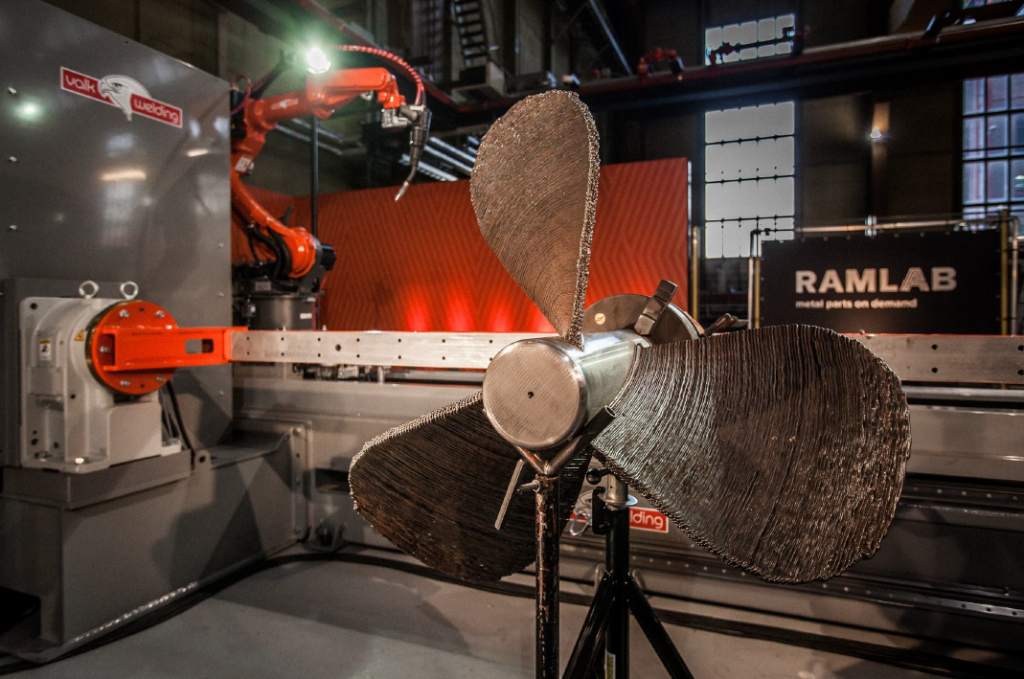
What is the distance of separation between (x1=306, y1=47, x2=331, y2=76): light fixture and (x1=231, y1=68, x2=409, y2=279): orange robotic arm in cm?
7

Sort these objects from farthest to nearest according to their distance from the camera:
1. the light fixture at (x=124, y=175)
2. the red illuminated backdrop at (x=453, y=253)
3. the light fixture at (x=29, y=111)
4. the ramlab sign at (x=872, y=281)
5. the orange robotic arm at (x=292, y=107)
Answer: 1. the red illuminated backdrop at (x=453, y=253)
2. the ramlab sign at (x=872, y=281)
3. the orange robotic arm at (x=292, y=107)
4. the light fixture at (x=124, y=175)
5. the light fixture at (x=29, y=111)

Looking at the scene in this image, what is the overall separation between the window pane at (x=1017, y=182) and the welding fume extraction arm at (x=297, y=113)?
10.7 m

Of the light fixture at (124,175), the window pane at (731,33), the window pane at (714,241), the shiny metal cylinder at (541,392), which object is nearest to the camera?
the shiny metal cylinder at (541,392)

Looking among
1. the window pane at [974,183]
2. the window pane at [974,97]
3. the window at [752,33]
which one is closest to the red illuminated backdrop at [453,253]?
the window at [752,33]

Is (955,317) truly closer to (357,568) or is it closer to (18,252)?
(357,568)

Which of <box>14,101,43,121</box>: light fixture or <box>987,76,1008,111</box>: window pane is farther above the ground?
<box>987,76,1008,111</box>: window pane

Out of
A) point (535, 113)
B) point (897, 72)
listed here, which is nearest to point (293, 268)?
point (535, 113)

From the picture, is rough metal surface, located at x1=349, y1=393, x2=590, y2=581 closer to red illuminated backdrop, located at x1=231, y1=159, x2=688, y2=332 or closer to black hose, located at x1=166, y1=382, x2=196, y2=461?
black hose, located at x1=166, y1=382, x2=196, y2=461

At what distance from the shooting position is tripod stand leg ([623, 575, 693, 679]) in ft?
3.55

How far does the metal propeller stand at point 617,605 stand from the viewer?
1078 millimetres

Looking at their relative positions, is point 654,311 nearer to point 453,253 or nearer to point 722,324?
point 722,324

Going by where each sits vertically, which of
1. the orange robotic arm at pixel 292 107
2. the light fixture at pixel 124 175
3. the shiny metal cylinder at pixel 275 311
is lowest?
the shiny metal cylinder at pixel 275 311

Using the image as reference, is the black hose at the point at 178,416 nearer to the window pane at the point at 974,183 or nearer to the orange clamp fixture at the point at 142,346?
the orange clamp fixture at the point at 142,346

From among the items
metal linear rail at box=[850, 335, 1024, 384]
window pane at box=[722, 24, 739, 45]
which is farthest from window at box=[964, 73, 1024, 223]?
metal linear rail at box=[850, 335, 1024, 384]
